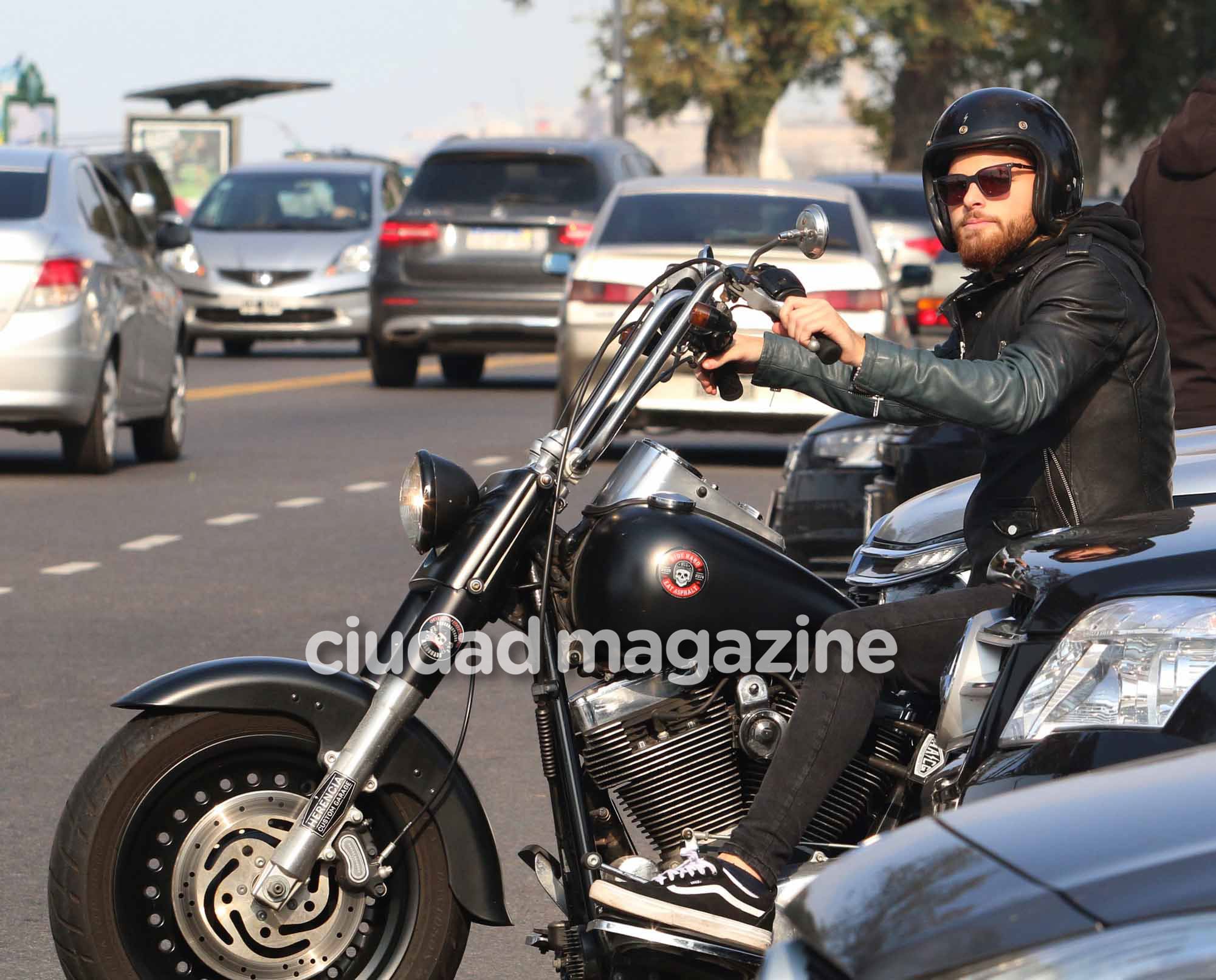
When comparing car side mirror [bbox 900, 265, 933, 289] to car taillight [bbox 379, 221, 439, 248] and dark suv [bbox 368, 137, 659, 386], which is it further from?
car taillight [bbox 379, 221, 439, 248]

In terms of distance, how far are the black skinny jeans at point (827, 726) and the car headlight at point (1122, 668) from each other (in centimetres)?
41

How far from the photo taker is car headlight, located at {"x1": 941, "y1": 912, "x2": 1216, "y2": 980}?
2.25 m

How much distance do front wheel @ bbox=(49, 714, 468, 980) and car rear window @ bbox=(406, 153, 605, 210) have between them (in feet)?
47.7

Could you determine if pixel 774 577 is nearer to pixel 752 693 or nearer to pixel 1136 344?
pixel 752 693

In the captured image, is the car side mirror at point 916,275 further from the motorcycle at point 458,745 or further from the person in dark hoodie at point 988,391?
the motorcycle at point 458,745

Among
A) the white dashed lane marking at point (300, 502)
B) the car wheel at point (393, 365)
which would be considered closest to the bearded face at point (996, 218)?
the white dashed lane marking at point (300, 502)

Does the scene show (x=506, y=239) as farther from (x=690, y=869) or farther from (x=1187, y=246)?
(x=690, y=869)

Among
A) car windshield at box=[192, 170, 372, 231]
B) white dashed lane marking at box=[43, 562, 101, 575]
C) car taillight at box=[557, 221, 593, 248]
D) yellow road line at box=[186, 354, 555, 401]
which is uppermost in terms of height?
white dashed lane marking at box=[43, 562, 101, 575]

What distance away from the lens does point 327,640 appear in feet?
24.2

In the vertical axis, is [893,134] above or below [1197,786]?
below

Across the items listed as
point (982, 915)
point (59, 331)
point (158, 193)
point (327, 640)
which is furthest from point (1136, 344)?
point (158, 193)

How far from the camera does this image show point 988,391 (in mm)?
3725

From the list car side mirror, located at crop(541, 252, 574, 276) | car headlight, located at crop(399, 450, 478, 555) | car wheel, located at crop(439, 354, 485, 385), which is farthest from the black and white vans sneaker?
car wheel, located at crop(439, 354, 485, 385)

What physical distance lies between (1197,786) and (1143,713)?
65 cm
